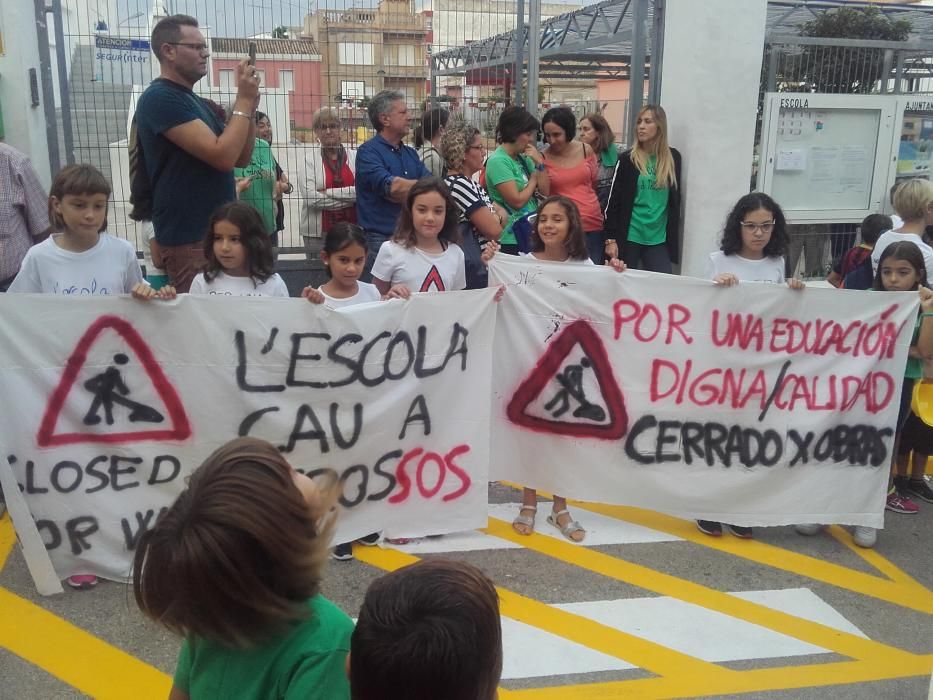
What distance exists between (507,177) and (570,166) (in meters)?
0.55

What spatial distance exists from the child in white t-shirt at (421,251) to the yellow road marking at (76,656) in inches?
81.9

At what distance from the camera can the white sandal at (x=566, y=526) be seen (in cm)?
431

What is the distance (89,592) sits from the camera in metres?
3.70

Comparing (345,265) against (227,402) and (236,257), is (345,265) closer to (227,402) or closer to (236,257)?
Answer: (236,257)

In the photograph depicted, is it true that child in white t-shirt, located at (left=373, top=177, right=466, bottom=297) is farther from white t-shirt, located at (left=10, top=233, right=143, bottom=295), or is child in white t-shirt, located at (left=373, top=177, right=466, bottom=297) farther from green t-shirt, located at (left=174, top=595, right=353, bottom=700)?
green t-shirt, located at (left=174, top=595, right=353, bottom=700)

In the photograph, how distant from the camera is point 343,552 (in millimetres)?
4031

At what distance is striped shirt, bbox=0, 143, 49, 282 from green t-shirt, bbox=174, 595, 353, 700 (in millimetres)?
3686

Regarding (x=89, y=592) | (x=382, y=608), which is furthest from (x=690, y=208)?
(x=382, y=608)

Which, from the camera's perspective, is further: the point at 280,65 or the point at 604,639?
the point at 280,65

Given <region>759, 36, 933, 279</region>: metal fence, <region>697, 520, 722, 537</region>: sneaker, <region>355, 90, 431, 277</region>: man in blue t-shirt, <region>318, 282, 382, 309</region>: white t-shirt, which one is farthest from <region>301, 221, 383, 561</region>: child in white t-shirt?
<region>759, 36, 933, 279</region>: metal fence

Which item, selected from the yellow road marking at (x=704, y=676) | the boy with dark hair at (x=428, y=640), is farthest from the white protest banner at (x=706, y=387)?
the boy with dark hair at (x=428, y=640)

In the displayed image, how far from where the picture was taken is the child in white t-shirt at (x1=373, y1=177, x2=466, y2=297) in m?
4.49

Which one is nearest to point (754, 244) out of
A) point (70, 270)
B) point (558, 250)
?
point (558, 250)

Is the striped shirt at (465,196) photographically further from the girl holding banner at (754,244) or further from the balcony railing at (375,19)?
the balcony railing at (375,19)
